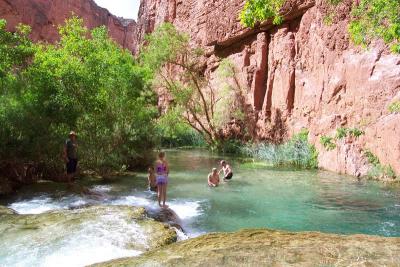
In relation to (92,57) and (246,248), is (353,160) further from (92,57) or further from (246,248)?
(246,248)

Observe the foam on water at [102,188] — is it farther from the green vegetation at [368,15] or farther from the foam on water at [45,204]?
the green vegetation at [368,15]

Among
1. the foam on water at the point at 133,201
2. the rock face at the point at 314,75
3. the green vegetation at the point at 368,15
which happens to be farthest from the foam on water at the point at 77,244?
the rock face at the point at 314,75

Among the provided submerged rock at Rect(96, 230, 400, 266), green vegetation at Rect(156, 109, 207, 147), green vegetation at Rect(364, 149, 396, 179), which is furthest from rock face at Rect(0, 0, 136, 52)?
submerged rock at Rect(96, 230, 400, 266)

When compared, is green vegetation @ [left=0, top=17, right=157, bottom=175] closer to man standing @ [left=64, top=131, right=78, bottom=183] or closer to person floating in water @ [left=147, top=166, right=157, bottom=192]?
man standing @ [left=64, top=131, right=78, bottom=183]

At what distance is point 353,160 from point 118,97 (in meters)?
10.2

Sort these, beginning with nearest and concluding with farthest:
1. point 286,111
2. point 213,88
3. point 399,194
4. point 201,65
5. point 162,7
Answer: point 399,194
point 286,111
point 213,88
point 201,65
point 162,7

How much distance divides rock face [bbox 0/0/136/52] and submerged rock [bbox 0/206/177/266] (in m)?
36.5

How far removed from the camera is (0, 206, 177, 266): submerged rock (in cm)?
624

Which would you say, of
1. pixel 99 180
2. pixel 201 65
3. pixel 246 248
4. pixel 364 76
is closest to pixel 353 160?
pixel 364 76

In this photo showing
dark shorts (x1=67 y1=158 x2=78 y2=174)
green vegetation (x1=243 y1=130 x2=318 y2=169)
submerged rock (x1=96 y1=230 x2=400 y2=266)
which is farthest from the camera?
green vegetation (x1=243 y1=130 x2=318 y2=169)

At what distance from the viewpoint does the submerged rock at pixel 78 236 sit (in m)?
6.24

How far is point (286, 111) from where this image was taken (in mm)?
24078

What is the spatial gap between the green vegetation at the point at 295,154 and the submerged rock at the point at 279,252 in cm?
1418

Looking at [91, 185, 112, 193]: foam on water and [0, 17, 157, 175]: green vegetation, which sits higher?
[0, 17, 157, 175]: green vegetation
